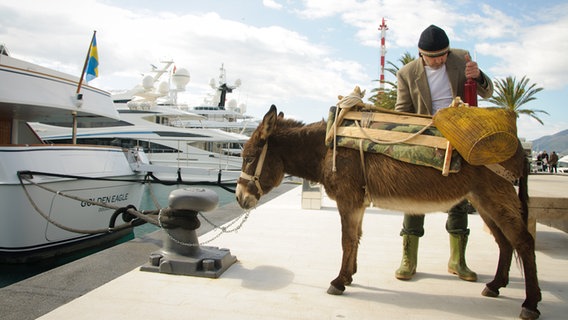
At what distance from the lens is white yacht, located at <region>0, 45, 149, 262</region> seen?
6734 millimetres

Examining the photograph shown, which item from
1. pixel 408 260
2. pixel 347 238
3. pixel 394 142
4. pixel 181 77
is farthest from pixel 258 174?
pixel 181 77

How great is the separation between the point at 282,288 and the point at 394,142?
1.77 m

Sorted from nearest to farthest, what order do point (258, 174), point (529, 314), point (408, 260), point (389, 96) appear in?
1. point (529, 314)
2. point (258, 174)
3. point (408, 260)
4. point (389, 96)

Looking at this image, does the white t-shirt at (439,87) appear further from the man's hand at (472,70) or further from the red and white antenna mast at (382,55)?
the red and white antenna mast at (382,55)

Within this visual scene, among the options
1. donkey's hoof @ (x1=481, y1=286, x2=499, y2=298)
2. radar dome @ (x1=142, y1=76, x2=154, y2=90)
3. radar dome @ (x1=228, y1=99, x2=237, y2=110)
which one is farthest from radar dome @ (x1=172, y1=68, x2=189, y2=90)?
donkey's hoof @ (x1=481, y1=286, x2=499, y2=298)

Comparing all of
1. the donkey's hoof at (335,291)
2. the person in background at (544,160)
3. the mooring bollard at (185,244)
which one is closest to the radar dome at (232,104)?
the person in background at (544,160)

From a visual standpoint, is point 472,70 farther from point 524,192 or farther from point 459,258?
point 459,258

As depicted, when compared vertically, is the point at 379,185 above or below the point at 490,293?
above

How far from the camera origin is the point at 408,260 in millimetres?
4094

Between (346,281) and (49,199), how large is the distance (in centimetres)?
624

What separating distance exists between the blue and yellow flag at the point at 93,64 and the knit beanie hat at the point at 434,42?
27.0ft

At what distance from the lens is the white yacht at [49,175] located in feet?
22.1

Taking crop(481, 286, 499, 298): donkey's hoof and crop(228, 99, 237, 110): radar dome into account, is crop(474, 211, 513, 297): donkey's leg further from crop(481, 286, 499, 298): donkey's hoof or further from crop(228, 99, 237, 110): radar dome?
crop(228, 99, 237, 110): radar dome

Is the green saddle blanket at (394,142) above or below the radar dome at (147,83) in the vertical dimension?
below
